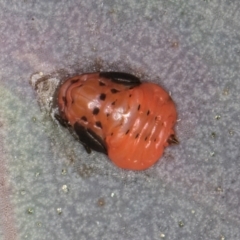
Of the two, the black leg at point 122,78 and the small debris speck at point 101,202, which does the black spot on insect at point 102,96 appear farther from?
the small debris speck at point 101,202

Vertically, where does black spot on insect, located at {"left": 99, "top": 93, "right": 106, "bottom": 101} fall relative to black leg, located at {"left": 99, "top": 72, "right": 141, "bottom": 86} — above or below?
below

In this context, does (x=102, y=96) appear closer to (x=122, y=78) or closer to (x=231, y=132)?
(x=122, y=78)

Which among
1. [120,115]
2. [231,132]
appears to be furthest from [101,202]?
[231,132]

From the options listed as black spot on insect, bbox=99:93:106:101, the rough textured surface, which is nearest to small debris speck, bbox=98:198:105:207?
the rough textured surface

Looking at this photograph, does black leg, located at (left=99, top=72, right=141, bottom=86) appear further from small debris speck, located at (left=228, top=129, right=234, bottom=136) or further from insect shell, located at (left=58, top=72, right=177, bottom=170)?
small debris speck, located at (left=228, top=129, right=234, bottom=136)

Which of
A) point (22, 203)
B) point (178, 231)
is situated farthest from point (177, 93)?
point (22, 203)

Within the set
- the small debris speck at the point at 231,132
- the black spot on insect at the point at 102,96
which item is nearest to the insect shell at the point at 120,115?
the black spot on insect at the point at 102,96
